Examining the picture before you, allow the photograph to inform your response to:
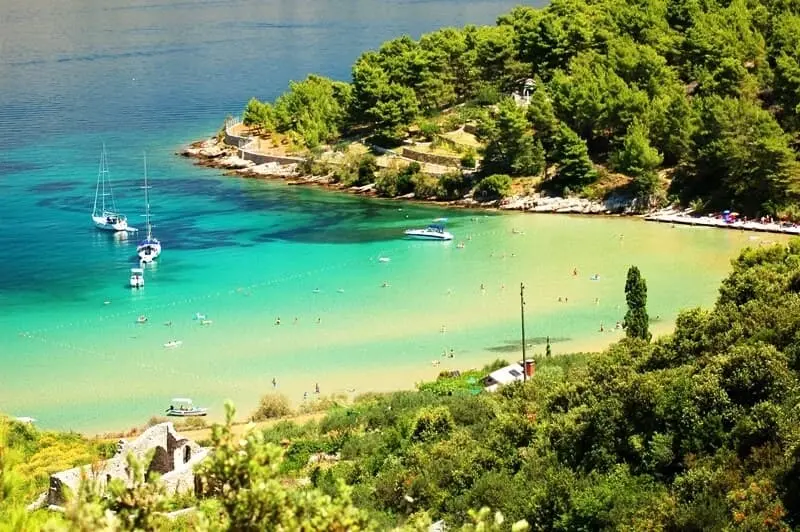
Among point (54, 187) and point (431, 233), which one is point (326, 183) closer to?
point (431, 233)

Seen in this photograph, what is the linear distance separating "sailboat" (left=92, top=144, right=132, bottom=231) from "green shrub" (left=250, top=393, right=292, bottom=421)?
21483 mm

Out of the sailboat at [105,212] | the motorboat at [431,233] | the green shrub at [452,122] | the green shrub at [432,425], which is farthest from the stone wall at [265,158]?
the green shrub at [432,425]

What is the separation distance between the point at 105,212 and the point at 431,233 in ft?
48.7

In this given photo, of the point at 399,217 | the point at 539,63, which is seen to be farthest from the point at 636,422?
the point at 539,63

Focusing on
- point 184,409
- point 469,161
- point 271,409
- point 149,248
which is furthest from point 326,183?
point 271,409

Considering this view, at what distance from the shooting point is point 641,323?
1038 inches

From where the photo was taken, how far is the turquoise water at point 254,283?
30422mm

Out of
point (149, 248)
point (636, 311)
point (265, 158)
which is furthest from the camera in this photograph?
point (265, 158)

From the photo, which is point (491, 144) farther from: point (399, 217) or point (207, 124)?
point (207, 124)

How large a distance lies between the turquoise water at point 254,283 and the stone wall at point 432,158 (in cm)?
366

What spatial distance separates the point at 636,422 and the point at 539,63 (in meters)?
44.3

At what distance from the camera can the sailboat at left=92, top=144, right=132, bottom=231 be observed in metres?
46.6

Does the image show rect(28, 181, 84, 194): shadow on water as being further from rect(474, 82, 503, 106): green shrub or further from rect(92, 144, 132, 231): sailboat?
rect(474, 82, 503, 106): green shrub

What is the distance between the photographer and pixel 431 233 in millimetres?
43281
